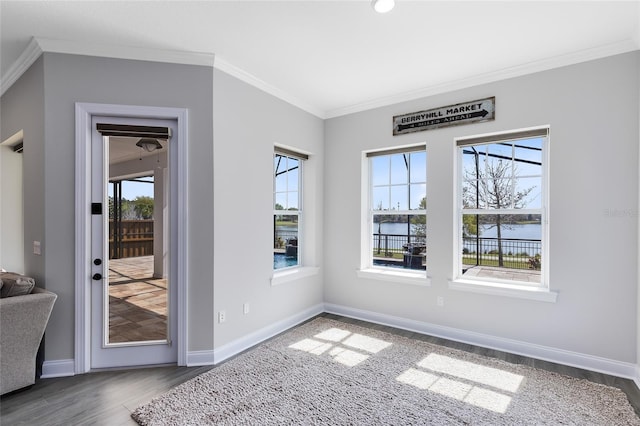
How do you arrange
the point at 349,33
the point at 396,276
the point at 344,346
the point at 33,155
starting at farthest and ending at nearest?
the point at 396,276 < the point at 344,346 < the point at 33,155 < the point at 349,33

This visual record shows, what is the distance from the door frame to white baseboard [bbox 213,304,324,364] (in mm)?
331

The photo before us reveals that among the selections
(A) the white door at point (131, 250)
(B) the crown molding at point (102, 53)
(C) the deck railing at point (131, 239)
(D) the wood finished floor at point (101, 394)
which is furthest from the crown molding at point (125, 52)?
(D) the wood finished floor at point (101, 394)

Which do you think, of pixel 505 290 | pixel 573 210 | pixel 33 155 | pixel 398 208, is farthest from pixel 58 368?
pixel 573 210

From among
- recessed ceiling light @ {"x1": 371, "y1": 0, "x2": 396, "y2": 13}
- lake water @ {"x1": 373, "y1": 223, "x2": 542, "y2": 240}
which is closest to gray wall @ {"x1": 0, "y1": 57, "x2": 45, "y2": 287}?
recessed ceiling light @ {"x1": 371, "y1": 0, "x2": 396, "y2": 13}

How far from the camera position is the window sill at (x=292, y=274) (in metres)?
3.62

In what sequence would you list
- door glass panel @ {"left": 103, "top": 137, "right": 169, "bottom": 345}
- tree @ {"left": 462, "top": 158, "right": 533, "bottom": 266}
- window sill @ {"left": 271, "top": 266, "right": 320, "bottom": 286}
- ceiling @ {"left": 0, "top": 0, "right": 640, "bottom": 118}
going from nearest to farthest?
ceiling @ {"left": 0, "top": 0, "right": 640, "bottom": 118} < door glass panel @ {"left": 103, "top": 137, "right": 169, "bottom": 345} < tree @ {"left": 462, "top": 158, "right": 533, "bottom": 266} < window sill @ {"left": 271, "top": 266, "right": 320, "bottom": 286}

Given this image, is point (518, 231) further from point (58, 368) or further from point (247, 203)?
point (58, 368)

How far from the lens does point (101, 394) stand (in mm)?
2322

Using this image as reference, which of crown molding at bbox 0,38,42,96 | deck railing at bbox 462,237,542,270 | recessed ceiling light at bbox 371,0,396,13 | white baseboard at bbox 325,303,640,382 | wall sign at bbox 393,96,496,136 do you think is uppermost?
recessed ceiling light at bbox 371,0,396,13

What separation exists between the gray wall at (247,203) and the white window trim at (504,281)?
1874 mm

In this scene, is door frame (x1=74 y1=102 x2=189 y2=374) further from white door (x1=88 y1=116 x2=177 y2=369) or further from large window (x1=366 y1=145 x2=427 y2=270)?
large window (x1=366 y1=145 x2=427 y2=270)

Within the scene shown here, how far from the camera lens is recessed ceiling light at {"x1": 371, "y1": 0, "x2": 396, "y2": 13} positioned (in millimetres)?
2106

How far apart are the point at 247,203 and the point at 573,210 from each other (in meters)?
3.09

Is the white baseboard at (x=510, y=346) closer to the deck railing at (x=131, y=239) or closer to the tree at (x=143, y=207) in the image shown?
the deck railing at (x=131, y=239)
